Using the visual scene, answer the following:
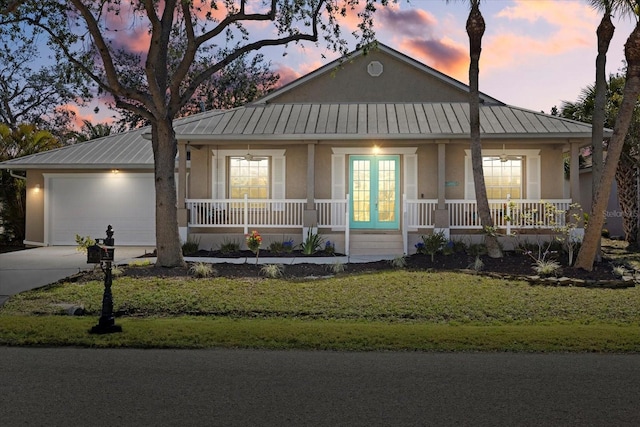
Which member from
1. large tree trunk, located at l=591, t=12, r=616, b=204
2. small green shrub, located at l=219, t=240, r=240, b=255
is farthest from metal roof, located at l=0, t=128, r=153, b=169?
large tree trunk, located at l=591, t=12, r=616, b=204

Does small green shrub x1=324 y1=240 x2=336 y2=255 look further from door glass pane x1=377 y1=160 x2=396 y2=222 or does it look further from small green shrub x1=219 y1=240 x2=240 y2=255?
small green shrub x1=219 y1=240 x2=240 y2=255

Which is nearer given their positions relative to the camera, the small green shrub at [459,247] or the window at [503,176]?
the small green shrub at [459,247]

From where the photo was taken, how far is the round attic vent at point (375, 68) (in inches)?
730

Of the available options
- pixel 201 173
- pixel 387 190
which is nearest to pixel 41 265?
pixel 201 173

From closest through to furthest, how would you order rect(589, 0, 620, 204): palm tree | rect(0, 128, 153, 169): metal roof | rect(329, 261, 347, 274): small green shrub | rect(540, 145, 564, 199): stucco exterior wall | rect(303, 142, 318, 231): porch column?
rect(329, 261, 347, 274): small green shrub, rect(589, 0, 620, 204): palm tree, rect(303, 142, 318, 231): porch column, rect(540, 145, 564, 199): stucco exterior wall, rect(0, 128, 153, 169): metal roof

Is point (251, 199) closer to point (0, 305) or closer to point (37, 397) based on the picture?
point (0, 305)

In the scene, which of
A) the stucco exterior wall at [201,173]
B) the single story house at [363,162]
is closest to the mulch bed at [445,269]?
the single story house at [363,162]

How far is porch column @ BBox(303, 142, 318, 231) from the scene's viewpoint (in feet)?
52.1

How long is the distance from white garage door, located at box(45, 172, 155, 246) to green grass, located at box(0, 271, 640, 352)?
8217 mm

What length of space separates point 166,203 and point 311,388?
29.0 ft

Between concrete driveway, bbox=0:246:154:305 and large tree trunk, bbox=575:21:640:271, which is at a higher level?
large tree trunk, bbox=575:21:640:271

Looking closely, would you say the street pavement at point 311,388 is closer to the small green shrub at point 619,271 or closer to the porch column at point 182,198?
the small green shrub at point 619,271

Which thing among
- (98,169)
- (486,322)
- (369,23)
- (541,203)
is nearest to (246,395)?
(486,322)

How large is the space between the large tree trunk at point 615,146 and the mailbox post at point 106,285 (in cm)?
→ 957
